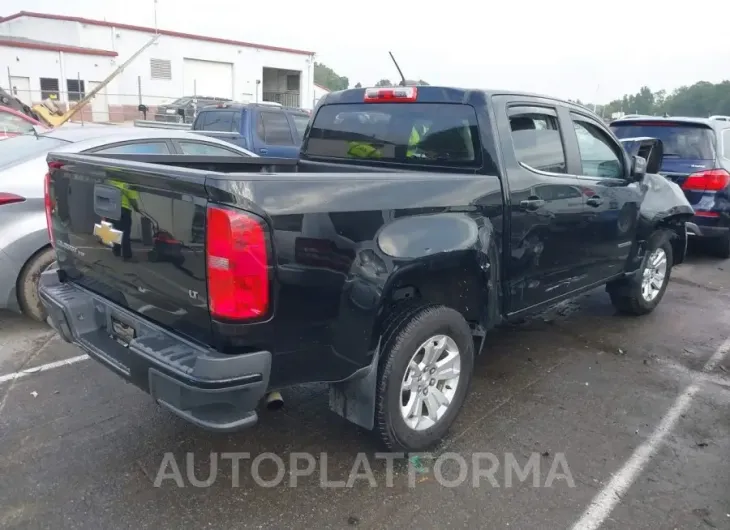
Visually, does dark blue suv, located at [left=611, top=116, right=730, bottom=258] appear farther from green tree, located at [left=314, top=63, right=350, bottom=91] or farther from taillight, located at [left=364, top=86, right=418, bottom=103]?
green tree, located at [left=314, top=63, right=350, bottom=91]

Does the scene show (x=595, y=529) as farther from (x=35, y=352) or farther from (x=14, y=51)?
(x=14, y=51)

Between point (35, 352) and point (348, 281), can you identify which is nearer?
point (348, 281)

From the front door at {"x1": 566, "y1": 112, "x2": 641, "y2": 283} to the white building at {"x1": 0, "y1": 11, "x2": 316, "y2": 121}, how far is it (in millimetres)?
25863

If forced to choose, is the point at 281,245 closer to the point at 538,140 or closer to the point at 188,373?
the point at 188,373

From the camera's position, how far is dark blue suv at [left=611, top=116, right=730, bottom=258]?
7.38 metres

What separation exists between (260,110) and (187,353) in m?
8.76

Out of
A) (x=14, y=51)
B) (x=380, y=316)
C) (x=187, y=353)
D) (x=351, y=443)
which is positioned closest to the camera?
(x=187, y=353)

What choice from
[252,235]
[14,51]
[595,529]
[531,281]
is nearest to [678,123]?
[531,281]

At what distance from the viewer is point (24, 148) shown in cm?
523

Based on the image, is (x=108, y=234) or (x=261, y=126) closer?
(x=108, y=234)

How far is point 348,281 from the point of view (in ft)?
9.11

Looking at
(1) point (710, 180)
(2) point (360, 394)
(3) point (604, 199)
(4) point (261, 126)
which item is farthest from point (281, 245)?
(4) point (261, 126)

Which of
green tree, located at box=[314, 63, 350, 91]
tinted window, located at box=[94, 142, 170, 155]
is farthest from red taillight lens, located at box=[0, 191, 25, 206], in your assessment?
green tree, located at box=[314, 63, 350, 91]

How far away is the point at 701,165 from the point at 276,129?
6.68 metres
